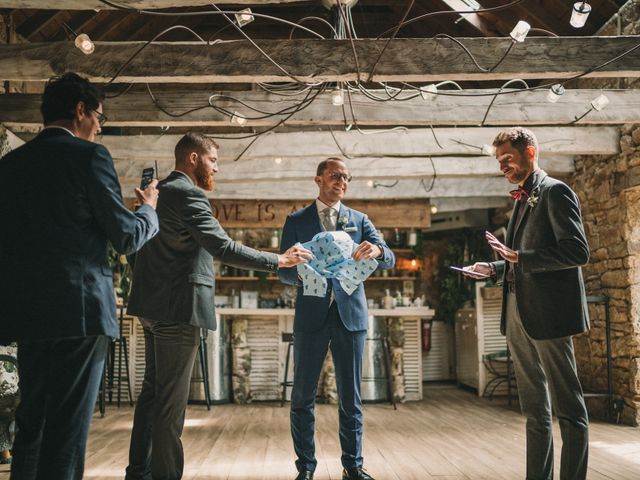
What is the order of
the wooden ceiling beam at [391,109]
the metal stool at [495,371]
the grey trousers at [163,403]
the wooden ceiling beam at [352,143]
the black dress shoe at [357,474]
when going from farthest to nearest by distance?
the metal stool at [495,371] < the wooden ceiling beam at [352,143] < the wooden ceiling beam at [391,109] < the black dress shoe at [357,474] < the grey trousers at [163,403]

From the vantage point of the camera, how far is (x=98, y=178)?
1.79 meters

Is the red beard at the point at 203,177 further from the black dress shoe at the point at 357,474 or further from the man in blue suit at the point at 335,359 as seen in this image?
the black dress shoe at the point at 357,474

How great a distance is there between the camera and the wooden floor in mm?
3254

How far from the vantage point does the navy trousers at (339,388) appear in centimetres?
284

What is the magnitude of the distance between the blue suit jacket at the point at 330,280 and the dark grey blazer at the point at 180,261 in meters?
0.56

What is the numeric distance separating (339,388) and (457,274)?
653 centimetres

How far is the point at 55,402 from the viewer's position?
167 centimetres

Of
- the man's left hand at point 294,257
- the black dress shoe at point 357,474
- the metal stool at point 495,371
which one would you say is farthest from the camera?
the metal stool at point 495,371

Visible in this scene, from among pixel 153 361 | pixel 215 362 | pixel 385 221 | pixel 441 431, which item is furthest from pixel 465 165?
pixel 153 361

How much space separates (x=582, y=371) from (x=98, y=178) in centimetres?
543

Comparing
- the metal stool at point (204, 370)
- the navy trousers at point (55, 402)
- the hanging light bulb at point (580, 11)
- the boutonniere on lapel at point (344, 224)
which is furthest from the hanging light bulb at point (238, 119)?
the navy trousers at point (55, 402)

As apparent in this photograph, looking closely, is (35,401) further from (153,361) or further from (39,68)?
(39,68)

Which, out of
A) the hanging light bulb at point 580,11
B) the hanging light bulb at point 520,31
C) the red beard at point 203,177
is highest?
the hanging light bulb at point 580,11

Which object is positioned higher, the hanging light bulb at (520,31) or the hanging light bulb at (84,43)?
the hanging light bulb at (520,31)
